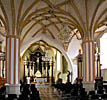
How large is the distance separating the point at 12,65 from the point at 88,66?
6443 millimetres

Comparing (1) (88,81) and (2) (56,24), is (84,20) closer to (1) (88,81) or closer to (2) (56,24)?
(1) (88,81)

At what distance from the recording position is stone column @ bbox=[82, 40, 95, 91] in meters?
18.7

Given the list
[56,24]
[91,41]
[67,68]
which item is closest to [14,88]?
[91,41]

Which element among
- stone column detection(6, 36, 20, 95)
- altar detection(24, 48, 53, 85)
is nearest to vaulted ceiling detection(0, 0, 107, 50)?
stone column detection(6, 36, 20, 95)

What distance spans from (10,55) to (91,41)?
22.7ft

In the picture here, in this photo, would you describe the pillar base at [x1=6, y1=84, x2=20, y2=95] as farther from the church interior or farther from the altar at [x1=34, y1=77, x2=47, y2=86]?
the altar at [x1=34, y1=77, x2=47, y2=86]

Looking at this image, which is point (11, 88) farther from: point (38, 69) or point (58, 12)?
point (38, 69)

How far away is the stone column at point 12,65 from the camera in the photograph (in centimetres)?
1602

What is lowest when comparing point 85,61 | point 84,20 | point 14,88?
point 14,88

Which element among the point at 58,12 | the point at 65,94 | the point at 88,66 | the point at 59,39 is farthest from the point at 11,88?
the point at 58,12

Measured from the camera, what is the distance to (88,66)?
19.0 metres

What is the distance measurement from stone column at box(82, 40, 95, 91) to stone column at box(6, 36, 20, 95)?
584 cm

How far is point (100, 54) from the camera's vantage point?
24.8 meters

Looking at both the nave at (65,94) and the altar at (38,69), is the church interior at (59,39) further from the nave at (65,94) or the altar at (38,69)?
the altar at (38,69)
